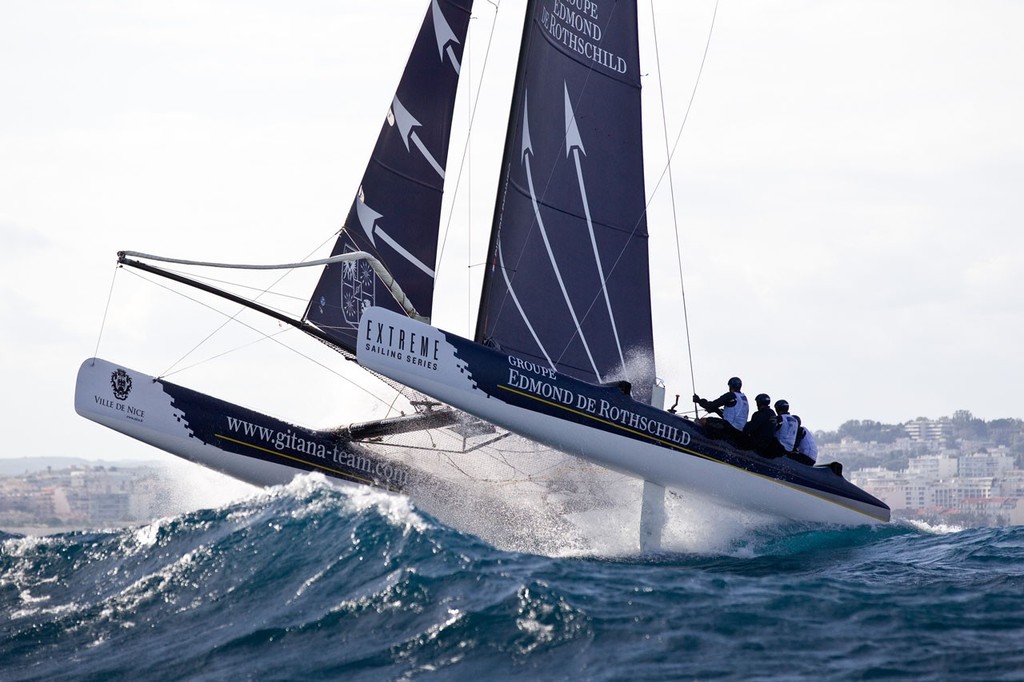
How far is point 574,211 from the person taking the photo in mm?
12453

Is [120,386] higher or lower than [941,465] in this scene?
lower

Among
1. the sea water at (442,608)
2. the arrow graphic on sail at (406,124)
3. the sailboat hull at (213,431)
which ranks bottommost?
the sea water at (442,608)

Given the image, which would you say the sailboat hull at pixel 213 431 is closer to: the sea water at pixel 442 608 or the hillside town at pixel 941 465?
the sea water at pixel 442 608

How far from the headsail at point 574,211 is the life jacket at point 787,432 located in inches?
54.1

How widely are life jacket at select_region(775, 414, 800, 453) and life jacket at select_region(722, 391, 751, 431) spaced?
516 millimetres

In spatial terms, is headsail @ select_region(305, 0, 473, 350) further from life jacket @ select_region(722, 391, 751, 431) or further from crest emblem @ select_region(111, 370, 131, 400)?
life jacket @ select_region(722, 391, 751, 431)

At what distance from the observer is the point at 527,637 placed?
7000 millimetres

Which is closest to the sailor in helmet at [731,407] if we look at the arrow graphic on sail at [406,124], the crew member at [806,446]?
the crew member at [806,446]

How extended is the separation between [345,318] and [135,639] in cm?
475

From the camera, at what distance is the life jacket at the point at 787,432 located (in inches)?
474

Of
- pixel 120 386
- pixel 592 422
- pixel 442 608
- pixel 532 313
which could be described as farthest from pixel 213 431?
pixel 442 608

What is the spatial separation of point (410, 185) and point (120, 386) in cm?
339

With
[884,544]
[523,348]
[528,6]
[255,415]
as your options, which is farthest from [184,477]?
[884,544]

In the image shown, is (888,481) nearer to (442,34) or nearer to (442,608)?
(442,34)
